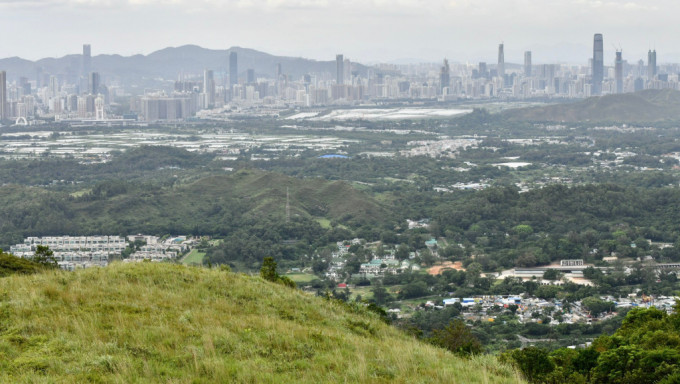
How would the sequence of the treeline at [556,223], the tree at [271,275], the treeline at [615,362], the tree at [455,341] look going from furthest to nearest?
1. the treeline at [556,223]
2. the tree at [271,275]
3. the tree at [455,341]
4. the treeline at [615,362]

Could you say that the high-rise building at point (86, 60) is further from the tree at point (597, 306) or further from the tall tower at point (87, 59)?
the tree at point (597, 306)

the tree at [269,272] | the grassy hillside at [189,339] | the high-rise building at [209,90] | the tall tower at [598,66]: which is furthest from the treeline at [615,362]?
the tall tower at [598,66]

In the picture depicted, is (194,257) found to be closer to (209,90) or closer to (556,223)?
(556,223)

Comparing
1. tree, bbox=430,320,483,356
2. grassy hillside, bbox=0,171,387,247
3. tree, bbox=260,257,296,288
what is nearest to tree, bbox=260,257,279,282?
tree, bbox=260,257,296,288

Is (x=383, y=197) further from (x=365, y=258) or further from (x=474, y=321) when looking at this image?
(x=474, y=321)

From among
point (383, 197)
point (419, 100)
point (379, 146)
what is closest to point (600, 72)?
point (419, 100)

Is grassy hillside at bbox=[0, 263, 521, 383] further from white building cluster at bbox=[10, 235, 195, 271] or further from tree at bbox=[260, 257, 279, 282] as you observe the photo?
white building cluster at bbox=[10, 235, 195, 271]
